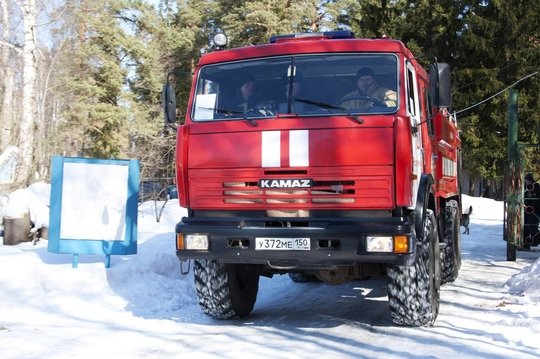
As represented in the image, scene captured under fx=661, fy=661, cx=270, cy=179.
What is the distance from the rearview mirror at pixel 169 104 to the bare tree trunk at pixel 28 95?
1096 centimetres

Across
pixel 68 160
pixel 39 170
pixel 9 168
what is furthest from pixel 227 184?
pixel 39 170

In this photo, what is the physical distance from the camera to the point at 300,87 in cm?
646

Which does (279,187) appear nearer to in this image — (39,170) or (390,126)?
(390,126)

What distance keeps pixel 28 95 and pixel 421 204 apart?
1556 centimetres

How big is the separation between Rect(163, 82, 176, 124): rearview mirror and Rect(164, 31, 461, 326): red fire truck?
42cm

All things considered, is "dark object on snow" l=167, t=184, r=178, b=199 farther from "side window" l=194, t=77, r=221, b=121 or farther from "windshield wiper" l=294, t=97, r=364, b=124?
Result: "windshield wiper" l=294, t=97, r=364, b=124

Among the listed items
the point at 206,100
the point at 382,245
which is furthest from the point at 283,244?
the point at 206,100

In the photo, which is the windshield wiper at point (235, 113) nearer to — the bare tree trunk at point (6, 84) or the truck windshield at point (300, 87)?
the truck windshield at point (300, 87)

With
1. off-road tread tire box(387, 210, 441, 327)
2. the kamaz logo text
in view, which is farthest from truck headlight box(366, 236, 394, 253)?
the kamaz logo text

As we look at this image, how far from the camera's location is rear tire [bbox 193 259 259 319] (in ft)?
22.7

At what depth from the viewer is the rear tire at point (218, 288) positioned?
22.7 ft

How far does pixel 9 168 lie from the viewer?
17328 mm

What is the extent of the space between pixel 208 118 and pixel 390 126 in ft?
5.98

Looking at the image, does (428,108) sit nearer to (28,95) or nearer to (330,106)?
(330,106)
